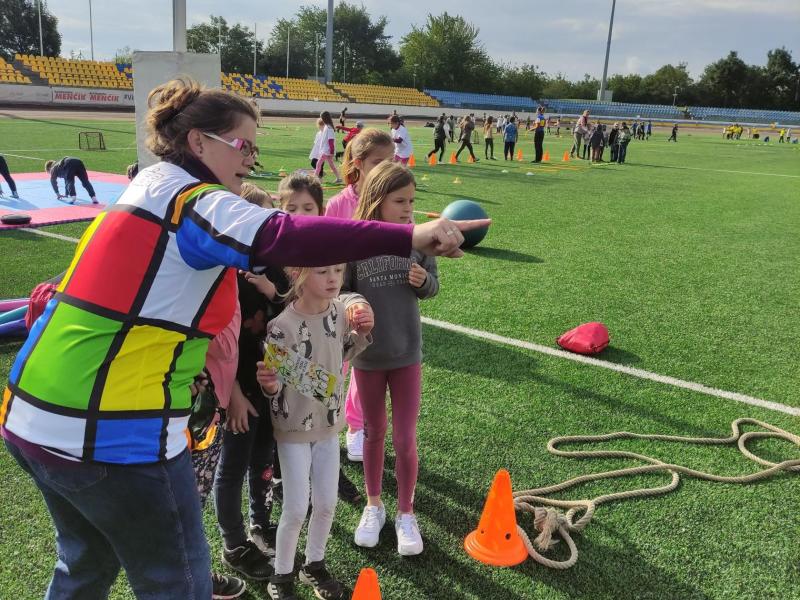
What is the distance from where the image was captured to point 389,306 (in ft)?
10.8

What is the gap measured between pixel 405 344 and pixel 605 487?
1676 mm

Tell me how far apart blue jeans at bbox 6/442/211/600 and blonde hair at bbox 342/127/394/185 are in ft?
8.11

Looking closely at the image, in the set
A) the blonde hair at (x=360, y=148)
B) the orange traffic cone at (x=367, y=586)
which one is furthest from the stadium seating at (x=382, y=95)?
the orange traffic cone at (x=367, y=586)

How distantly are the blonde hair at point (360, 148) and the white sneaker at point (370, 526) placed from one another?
6.64ft

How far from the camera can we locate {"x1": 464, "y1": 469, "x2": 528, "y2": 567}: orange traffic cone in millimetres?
3213

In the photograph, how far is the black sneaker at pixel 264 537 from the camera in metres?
3.24

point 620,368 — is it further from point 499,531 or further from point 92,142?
point 92,142

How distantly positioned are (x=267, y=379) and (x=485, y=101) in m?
94.2

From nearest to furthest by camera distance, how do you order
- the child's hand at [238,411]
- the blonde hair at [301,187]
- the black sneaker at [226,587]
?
the child's hand at [238,411] < the black sneaker at [226,587] < the blonde hair at [301,187]

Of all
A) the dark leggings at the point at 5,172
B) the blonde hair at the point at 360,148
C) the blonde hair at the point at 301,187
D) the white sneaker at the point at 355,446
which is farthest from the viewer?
the dark leggings at the point at 5,172

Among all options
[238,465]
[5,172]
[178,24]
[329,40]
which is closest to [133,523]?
[238,465]

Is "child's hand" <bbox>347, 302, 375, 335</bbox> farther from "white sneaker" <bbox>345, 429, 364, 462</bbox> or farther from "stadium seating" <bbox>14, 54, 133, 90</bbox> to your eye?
"stadium seating" <bbox>14, 54, 133, 90</bbox>

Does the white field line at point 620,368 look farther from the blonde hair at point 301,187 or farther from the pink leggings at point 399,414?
the blonde hair at point 301,187

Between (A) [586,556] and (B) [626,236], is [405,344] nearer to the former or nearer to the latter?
(A) [586,556]
